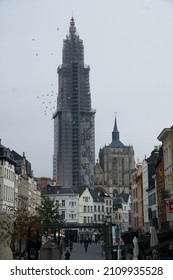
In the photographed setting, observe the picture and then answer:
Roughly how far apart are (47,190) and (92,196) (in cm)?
1617

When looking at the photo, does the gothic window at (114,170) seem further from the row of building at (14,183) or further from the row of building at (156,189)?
the row of building at (14,183)

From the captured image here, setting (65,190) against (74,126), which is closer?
(74,126)

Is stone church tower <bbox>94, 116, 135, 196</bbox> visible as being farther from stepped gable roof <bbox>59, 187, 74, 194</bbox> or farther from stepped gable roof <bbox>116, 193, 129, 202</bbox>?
stepped gable roof <bbox>59, 187, 74, 194</bbox>

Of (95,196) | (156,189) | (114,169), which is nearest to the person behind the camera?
(156,189)

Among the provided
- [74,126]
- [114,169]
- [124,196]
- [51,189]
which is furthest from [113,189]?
[51,189]

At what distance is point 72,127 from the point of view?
60.9 metres

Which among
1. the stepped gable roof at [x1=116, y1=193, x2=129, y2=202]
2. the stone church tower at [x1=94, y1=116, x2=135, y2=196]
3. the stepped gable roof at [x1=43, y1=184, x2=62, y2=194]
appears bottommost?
the stepped gable roof at [x1=43, y1=184, x2=62, y2=194]

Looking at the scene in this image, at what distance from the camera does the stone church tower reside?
6578cm

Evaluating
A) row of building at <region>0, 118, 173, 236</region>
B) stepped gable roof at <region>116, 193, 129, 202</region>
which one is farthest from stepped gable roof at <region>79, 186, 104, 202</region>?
stepped gable roof at <region>116, 193, 129, 202</region>

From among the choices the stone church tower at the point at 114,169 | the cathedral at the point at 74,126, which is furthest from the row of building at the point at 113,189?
the cathedral at the point at 74,126

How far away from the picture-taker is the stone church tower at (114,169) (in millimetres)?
65781

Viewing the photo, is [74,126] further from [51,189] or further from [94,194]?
[94,194]

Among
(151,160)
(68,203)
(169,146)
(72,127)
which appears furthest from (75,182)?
(169,146)

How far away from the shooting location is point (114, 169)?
79.4 metres
